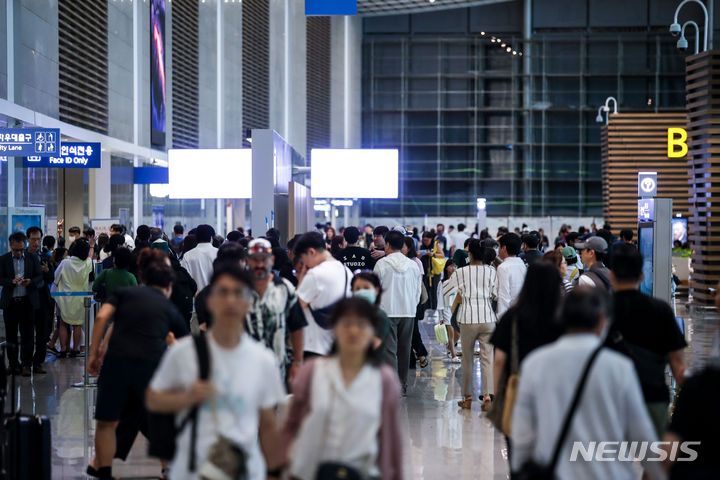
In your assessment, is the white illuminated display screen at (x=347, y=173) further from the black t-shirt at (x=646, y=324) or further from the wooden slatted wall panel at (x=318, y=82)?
the wooden slatted wall panel at (x=318, y=82)

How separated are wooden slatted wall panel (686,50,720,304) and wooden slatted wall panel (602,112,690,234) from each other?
8.47 metres

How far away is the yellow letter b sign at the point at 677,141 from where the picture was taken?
2656cm

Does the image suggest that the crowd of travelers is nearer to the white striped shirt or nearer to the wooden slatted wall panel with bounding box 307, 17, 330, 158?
the white striped shirt

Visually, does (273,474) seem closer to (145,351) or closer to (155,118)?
(145,351)

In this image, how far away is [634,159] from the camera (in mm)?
27359

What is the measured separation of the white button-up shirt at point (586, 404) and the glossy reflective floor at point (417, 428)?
312 cm

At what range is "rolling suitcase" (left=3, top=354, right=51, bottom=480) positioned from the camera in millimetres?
5094

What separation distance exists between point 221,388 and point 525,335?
5.62ft

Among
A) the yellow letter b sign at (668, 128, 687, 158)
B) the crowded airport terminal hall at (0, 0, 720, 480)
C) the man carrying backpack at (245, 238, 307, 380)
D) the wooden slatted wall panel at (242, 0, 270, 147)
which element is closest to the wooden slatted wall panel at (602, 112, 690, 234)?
the crowded airport terminal hall at (0, 0, 720, 480)

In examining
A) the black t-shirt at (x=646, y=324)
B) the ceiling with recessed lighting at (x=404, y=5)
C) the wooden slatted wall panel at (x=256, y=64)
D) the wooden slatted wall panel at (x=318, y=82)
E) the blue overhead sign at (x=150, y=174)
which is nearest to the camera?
the black t-shirt at (x=646, y=324)

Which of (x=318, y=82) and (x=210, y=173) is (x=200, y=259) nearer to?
(x=210, y=173)

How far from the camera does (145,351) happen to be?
535 centimetres

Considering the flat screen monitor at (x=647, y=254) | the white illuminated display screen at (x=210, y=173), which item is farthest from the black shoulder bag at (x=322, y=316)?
the white illuminated display screen at (x=210, y=173)

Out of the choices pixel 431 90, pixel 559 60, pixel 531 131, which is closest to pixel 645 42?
pixel 559 60
